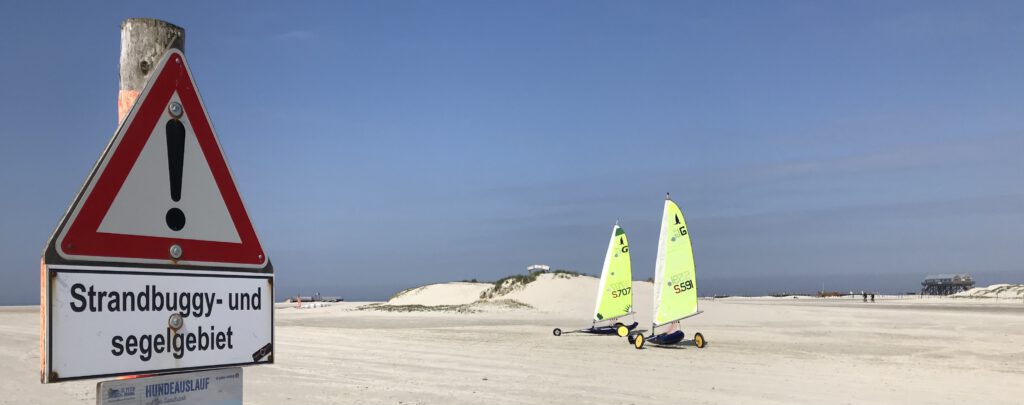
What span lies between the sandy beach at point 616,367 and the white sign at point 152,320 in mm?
9272

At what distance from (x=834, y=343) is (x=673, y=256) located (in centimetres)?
635

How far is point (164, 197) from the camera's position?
2.59 meters

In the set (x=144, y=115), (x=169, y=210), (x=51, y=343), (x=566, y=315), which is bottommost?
(x=566, y=315)

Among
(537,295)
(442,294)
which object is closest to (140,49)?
(537,295)

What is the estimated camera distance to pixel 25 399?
1162cm

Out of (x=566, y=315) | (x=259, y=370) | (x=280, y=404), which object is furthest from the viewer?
(x=566, y=315)

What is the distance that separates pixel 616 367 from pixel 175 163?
15681 mm

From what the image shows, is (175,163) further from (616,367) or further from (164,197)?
(616,367)

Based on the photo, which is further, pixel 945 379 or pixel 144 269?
pixel 945 379

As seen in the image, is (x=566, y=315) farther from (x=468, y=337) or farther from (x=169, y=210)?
(x=169, y=210)

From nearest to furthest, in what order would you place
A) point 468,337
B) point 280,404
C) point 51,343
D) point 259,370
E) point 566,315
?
point 51,343 → point 280,404 → point 259,370 → point 468,337 → point 566,315

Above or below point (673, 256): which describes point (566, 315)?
below

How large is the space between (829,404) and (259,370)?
10502 millimetres

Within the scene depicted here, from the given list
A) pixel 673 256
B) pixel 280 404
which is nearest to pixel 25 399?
pixel 280 404
